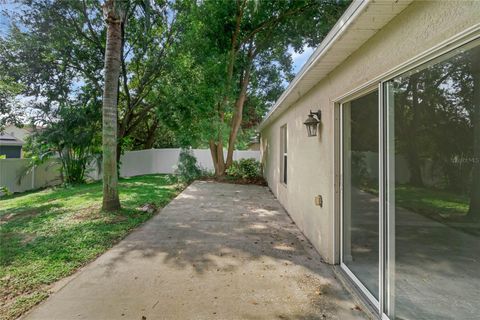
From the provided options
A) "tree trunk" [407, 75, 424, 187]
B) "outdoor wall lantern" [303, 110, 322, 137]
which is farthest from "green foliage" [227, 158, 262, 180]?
"tree trunk" [407, 75, 424, 187]

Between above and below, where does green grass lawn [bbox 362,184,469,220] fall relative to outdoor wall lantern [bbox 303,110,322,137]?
below

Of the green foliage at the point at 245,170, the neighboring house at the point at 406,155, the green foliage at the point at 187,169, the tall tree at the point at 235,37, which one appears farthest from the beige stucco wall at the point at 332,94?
the green foliage at the point at 187,169

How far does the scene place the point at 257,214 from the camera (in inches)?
262

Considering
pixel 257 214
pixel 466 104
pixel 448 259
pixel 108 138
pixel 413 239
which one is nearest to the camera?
pixel 466 104

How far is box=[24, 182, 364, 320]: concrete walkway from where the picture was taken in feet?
8.51

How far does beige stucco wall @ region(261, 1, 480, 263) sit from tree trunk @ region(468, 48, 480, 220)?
270 millimetres

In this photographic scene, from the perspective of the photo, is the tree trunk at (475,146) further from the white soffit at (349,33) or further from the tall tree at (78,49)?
the tall tree at (78,49)

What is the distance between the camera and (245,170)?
13586 mm

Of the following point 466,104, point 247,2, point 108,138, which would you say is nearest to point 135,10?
point 247,2

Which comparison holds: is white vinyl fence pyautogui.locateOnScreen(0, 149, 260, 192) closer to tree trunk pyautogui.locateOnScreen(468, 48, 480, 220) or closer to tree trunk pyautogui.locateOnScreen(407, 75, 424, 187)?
tree trunk pyautogui.locateOnScreen(407, 75, 424, 187)

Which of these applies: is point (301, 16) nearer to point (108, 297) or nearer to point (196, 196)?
point (196, 196)

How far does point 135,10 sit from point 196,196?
928 centimetres

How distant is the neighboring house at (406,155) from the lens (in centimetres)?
180

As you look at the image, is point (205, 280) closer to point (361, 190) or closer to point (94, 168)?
point (361, 190)
